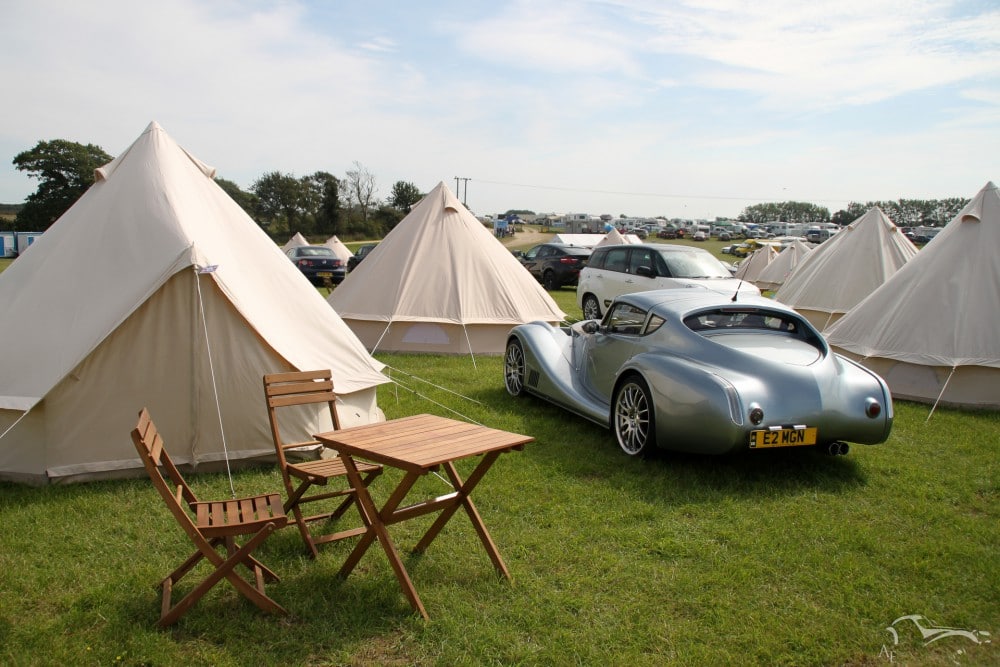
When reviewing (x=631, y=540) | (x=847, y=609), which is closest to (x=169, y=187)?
(x=631, y=540)

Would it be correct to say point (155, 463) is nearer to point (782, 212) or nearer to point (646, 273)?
point (646, 273)

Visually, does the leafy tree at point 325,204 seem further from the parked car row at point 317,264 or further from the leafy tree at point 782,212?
the leafy tree at point 782,212

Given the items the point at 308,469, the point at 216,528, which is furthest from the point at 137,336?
the point at 216,528

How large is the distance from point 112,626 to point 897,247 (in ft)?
50.5

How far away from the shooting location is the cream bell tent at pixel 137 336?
5.38m

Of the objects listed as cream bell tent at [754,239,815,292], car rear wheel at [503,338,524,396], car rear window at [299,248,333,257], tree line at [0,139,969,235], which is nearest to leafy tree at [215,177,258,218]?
tree line at [0,139,969,235]

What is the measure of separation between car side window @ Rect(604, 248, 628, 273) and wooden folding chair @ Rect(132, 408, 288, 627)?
12294 millimetres

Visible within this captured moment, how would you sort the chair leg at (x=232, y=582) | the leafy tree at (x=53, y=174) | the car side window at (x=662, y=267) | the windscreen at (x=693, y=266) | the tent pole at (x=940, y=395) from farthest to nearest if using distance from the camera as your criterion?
1. the leafy tree at (x=53, y=174)
2. the car side window at (x=662, y=267)
3. the windscreen at (x=693, y=266)
4. the tent pole at (x=940, y=395)
5. the chair leg at (x=232, y=582)

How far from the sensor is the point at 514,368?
28.0 ft

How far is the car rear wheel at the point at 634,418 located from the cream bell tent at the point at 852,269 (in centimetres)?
950

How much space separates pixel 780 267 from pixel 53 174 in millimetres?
54530

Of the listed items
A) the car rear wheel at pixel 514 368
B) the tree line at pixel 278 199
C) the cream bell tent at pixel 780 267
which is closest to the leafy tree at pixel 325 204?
the tree line at pixel 278 199

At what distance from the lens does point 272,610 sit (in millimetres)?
3676

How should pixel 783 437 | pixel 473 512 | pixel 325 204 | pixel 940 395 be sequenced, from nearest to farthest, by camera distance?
1. pixel 473 512
2. pixel 783 437
3. pixel 940 395
4. pixel 325 204
